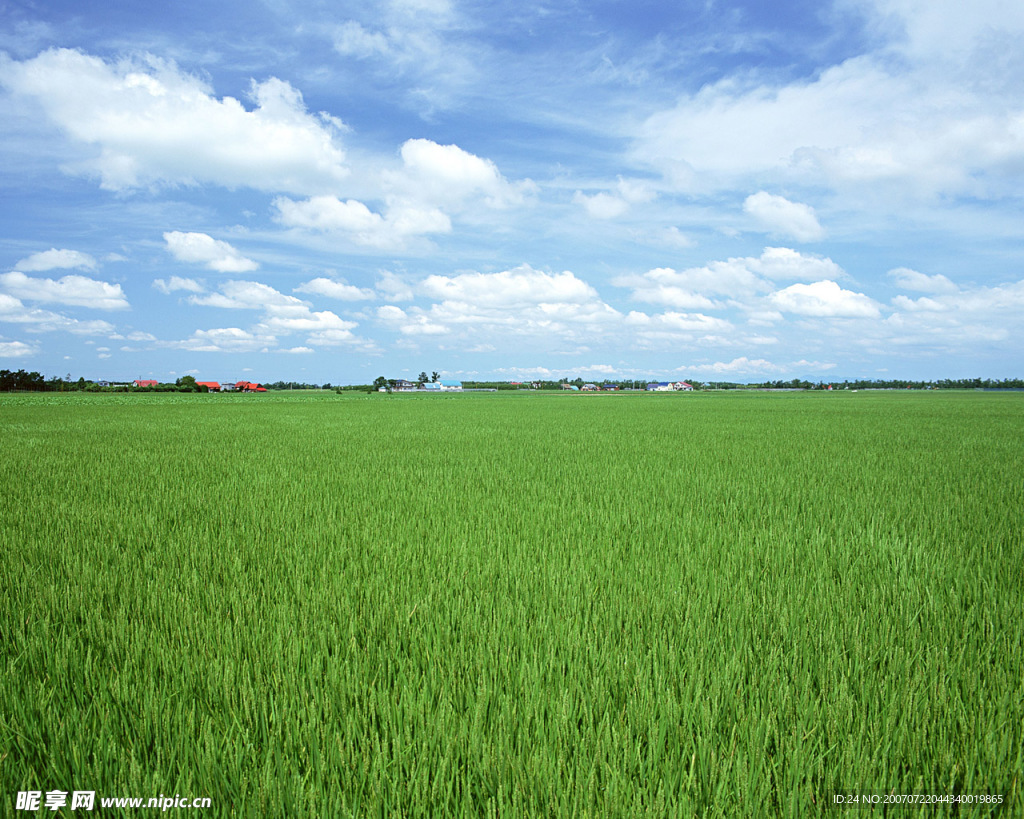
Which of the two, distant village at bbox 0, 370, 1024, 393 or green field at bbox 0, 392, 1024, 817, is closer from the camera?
green field at bbox 0, 392, 1024, 817

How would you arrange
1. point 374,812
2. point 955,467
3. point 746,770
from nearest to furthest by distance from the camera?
point 374,812
point 746,770
point 955,467

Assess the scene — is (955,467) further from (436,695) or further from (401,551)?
(436,695)

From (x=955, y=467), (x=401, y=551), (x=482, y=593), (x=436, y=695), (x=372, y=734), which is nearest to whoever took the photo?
(x=372, y=734)

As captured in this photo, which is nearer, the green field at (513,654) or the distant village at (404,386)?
the green field at (513,654)

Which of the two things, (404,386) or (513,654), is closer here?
(513,654)

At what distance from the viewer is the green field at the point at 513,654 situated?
1.58 metres

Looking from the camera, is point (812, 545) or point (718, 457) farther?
point (718, 457)

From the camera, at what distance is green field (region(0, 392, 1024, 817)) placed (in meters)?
1.58

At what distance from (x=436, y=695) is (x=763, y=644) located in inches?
60.6

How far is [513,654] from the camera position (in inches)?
90.0

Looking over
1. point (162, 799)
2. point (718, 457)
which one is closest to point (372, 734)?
point (162, 799)

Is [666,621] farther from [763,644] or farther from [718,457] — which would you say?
[718,457]

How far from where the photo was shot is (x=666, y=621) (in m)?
2.66

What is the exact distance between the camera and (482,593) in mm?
3041
